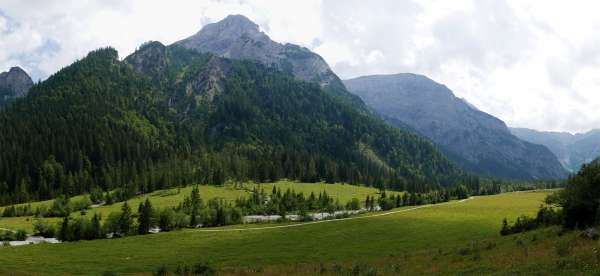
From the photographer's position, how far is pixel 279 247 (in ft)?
353

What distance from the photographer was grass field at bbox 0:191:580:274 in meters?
83.8

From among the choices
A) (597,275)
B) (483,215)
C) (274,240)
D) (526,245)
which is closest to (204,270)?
(526,245)

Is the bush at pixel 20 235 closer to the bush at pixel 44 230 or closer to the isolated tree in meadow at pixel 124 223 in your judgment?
the bush at pixel 44 230

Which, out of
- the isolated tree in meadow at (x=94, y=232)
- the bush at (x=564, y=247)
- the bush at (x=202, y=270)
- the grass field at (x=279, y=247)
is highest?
the bush at (x=564, y=247)

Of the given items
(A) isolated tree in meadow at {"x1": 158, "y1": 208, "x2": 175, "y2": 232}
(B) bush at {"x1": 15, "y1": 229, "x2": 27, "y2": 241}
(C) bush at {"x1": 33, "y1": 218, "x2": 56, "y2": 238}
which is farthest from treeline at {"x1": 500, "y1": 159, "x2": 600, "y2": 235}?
(B) bush at {"x1": 15, "y1": 229, "x2": 27, "y2": 241}

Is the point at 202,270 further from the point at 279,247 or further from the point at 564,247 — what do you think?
the point at 279,247

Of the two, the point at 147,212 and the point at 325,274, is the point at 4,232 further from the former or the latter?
the point at 325,274

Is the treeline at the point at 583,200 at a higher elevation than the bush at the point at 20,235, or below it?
higher

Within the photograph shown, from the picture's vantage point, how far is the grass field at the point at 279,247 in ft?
275

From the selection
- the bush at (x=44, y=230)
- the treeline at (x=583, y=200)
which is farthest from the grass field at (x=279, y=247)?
the bush at (x=44, y=230)

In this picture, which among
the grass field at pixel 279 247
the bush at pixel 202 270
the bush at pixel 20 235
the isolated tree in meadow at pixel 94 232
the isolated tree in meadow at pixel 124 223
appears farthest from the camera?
the isolated tree in meadow at pixel 124 223

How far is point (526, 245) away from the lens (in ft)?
169

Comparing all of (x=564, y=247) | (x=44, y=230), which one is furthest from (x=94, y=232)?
(x=564, y=247)

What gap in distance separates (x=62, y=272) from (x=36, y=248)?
44.1 meters
